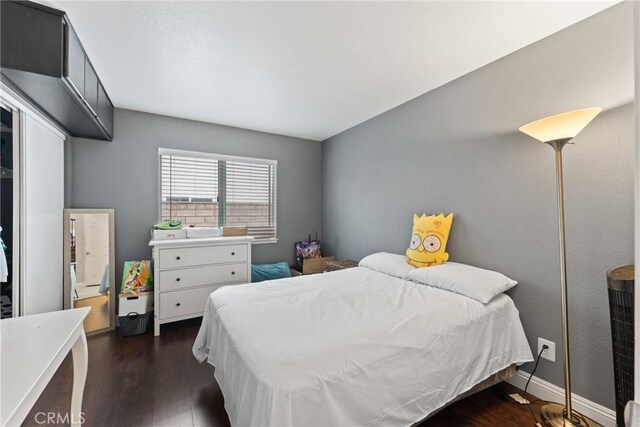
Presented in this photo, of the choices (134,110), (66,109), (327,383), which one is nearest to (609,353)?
(327,383)

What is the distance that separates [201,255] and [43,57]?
1896mm

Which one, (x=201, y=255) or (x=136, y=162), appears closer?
(x=201, y=255)

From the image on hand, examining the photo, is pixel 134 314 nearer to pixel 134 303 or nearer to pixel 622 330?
pixel 134 303

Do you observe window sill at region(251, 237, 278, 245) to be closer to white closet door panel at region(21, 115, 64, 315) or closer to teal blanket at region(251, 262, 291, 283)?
teal blanket at region(251, 262, 291, 283)

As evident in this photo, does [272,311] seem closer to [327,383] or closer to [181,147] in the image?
[327,383]

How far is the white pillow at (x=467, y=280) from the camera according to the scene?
1.68m

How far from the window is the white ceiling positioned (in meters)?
0.78

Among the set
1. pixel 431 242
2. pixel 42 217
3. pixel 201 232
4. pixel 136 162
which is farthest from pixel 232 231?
pixel 431 242

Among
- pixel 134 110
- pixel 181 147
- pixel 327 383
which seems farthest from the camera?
pixel 181 147

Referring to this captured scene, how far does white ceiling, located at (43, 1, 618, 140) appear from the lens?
4.92 ft

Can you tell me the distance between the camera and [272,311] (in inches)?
59.3

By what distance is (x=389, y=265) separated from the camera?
238cm

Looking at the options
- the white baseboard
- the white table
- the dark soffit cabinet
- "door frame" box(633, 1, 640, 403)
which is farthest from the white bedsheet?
the dark soffit cabinet

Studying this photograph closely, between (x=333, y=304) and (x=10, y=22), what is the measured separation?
7.70ft
